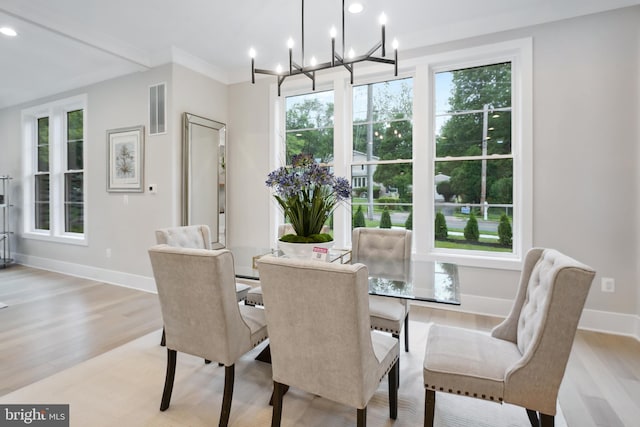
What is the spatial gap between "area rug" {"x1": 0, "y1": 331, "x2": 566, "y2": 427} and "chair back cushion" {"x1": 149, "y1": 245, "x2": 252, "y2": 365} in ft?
1.26

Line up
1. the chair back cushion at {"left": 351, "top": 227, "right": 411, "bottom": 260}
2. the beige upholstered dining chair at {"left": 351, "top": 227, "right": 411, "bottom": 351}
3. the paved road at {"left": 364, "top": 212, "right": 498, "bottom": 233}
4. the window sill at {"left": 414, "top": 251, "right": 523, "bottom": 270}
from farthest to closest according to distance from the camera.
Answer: the paved road at {"left": 364, "top": 212, "right": 498, "bottom": 233} < the window sill at {"left": 414, "top": 251, "right": 523, "bottom": 270} < the chair back cushion at {"left": 351, "top": 227, "right": 411, "bottom": 260} < the beige upholstered dining chair at {"left": 351, "top": 227, "right": 411, "bottom": 351}

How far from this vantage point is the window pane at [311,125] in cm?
404

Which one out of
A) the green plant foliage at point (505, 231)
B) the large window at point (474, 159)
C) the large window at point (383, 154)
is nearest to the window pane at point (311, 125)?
the large window at point (383, 154)

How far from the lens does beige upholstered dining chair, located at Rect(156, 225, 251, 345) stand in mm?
2465

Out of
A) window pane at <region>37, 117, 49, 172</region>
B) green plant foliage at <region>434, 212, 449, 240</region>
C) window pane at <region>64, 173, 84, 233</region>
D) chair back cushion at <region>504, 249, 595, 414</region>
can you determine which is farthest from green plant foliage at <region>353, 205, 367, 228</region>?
window pane at <region>37, 117, 49, 172</region>

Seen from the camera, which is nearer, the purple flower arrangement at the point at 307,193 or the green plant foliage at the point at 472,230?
the purple flower arrangement at the point at 307,193

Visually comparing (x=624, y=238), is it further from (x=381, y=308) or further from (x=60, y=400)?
(x=60, y=400)

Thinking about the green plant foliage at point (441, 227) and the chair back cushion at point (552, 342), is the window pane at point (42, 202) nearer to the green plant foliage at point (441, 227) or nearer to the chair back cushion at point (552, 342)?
the green plant foliage at point (441, 227)

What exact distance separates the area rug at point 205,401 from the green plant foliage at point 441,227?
5.09 ft

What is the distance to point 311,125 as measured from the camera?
4.15m

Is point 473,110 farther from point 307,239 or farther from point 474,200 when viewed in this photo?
point 307,239

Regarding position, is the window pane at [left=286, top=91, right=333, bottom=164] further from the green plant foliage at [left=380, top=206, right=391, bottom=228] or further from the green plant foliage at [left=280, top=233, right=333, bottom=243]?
the green plant foliage at [left=280, top=233, right=333, bottom=243]

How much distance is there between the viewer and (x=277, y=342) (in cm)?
143

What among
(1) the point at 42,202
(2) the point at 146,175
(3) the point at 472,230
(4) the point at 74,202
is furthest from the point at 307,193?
(1) the point at 42,202
